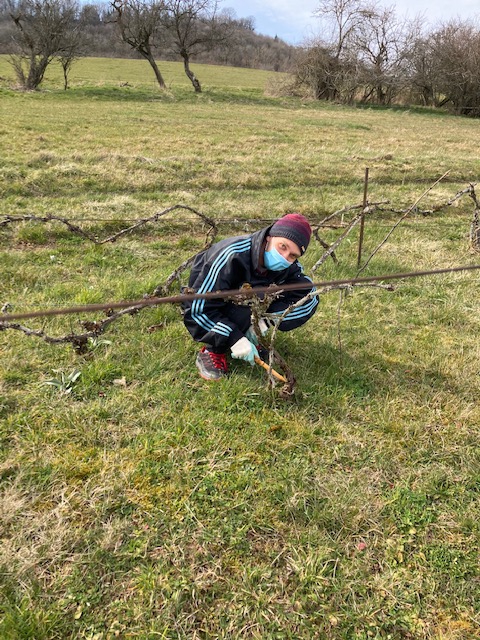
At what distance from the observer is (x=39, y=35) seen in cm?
2306

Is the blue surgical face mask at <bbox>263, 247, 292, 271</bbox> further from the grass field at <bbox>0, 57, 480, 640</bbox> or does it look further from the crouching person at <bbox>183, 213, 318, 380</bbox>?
the grass field at <bbox>0, 57, 480, 640</bbox>

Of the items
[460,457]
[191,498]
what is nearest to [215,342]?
[191,498]

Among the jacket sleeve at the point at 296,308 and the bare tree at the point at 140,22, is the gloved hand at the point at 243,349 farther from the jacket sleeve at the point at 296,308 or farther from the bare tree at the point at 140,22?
the bare tree at the point at 140,22

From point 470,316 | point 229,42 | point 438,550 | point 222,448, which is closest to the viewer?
point 438,550

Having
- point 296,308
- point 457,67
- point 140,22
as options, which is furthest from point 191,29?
point 296,308

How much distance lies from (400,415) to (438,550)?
2.87ft

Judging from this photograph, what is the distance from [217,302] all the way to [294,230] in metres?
0.69

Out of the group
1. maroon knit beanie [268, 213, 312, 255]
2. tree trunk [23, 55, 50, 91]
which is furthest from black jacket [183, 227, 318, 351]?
tree trunk [23, 55, 50, 91]

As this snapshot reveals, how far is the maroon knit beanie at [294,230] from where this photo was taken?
253 cm

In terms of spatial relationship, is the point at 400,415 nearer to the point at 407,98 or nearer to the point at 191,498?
the point at 191,498

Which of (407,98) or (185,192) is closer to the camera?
(185,192)

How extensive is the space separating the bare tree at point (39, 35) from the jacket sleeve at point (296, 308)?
25.2 metres

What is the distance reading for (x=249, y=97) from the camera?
26.4m

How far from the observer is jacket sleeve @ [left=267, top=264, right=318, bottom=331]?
9.82ft
